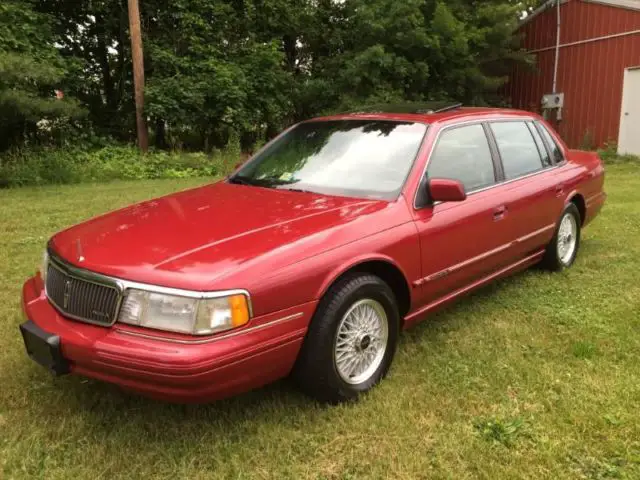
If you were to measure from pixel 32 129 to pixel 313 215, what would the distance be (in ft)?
42.6

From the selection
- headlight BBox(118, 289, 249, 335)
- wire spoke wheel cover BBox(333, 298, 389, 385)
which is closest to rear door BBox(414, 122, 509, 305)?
wire spoke wheel cover BBox(333, 298, 389, 385)

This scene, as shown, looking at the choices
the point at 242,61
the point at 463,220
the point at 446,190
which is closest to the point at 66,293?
the point at 446,190

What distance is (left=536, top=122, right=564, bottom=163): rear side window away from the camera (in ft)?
17.0

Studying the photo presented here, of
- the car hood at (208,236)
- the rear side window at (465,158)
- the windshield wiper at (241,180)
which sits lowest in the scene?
the car hood at (208,236)

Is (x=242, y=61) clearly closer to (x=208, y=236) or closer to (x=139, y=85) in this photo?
(x=139, y=85)

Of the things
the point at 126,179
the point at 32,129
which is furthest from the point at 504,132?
the point at 32,129

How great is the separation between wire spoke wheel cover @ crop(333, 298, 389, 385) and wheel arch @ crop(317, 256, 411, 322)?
179 mm

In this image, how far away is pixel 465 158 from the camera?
4.02m

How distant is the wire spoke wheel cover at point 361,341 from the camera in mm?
3012

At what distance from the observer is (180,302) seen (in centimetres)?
247

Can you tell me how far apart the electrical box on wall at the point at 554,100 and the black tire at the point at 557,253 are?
43.9ft

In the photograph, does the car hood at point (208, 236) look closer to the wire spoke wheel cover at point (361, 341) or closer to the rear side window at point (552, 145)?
the wire spoke wheel cover at point (361, 341)

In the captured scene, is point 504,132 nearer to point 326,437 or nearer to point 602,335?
point 602,335

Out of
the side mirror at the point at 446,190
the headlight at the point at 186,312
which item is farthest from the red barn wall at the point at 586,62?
the headlight at the point at 186,312
